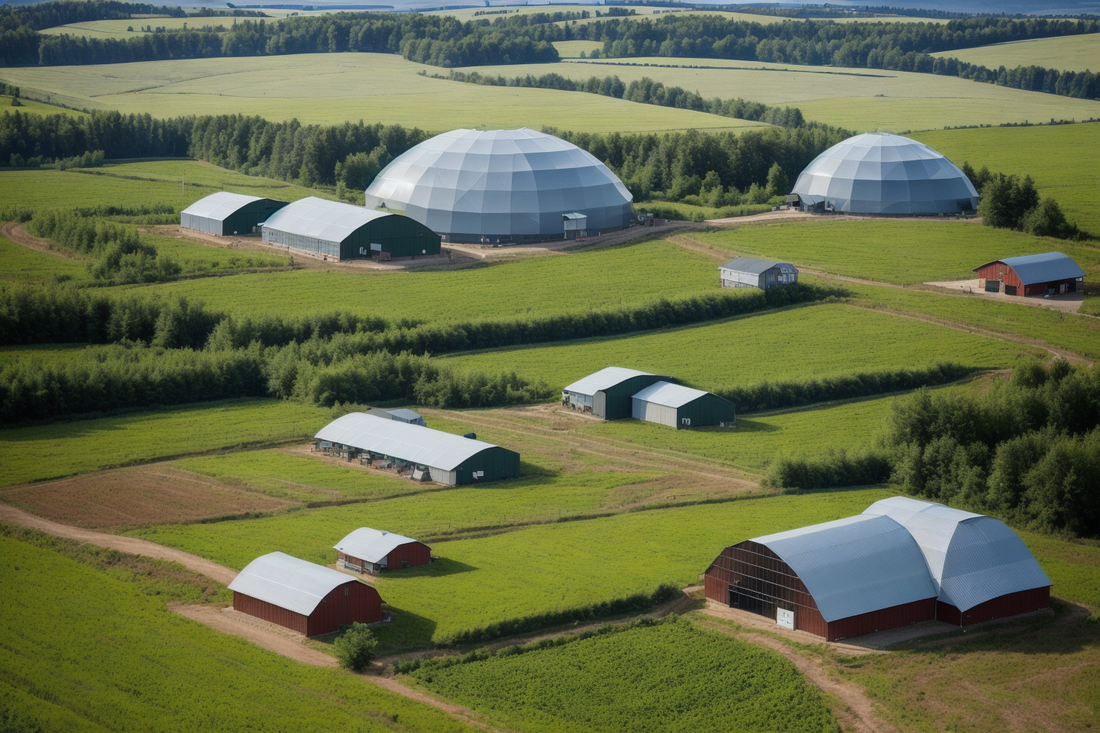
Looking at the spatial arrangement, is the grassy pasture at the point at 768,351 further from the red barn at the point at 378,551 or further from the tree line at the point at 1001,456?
the red barn at the point at 378,551

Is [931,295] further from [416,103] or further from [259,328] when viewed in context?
[416,103]

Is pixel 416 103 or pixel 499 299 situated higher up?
pixel 416 103

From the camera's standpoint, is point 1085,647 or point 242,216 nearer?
point 1085,647

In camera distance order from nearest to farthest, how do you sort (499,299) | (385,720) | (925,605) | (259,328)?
(385,720), (925,605), (259,328), (499,299)

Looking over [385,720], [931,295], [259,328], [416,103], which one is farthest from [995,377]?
[416,103]

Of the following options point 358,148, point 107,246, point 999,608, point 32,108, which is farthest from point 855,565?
point 32,108

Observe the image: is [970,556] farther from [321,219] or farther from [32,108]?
[32,108]
